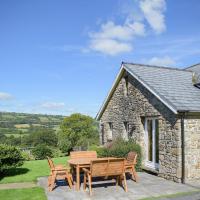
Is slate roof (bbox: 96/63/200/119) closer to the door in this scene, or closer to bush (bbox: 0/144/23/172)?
the door

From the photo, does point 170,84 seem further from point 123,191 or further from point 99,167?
point 99,167

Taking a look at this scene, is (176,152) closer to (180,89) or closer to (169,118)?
(169,118)

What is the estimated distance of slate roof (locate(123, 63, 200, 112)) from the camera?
41.6ft

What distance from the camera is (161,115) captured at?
43.4 ft

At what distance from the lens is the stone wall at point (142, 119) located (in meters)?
12.3

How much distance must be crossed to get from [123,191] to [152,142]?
4.65 meters

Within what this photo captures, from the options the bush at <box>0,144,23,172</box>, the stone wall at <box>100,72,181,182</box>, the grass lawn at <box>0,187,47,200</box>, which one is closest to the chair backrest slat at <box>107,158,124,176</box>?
the grass lawn at <box>0,187,47,200</box>

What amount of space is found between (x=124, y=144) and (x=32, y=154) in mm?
10701

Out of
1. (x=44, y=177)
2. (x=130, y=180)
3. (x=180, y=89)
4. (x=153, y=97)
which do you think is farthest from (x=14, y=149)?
(x=180, y=89)

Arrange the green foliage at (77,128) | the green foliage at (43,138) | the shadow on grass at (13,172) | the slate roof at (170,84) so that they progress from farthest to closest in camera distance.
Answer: the green foliage at (43,138) → the green foliage at (77,128) → the shadow on grass at (13,172) → the slate roof at (170,84)

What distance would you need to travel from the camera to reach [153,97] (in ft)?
45.5

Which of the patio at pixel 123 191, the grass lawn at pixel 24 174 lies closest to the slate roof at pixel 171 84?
the patio at pixel 123 191

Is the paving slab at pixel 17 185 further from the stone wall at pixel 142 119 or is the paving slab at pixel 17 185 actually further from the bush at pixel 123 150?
the stone wall at pixel 142 119

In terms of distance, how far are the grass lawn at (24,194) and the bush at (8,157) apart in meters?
2.54
